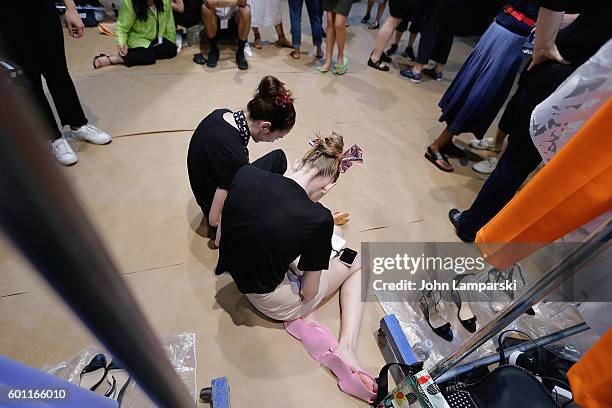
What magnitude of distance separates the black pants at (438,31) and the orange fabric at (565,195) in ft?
8.45

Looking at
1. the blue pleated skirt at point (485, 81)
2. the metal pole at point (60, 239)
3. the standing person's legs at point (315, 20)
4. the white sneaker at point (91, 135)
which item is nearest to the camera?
the metal pole at point (60, 239)

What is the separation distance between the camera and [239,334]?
4.67 feet

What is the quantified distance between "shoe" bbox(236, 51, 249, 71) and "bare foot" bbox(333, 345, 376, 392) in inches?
98.0

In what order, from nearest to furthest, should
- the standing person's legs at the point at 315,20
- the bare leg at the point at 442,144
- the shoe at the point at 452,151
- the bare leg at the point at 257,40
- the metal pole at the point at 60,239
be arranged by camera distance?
1. the metal pole at the point at 60,239
2. the bare leg at the point at 442,144
3. the shoe at the point at 452,151
4. the standing person's legs at the point at 315,20
5. the bare leg at the point at 257,40

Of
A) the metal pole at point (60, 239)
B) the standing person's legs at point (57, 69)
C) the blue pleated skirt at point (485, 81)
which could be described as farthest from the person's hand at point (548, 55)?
the standing person's legs at point (57, 69)

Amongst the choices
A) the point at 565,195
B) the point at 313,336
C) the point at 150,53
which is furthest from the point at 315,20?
the point at 565,195

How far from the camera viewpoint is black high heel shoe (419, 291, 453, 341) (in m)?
1.47

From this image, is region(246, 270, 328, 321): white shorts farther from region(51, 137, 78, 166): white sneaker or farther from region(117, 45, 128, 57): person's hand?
region(117, 45, 128, 57): person's hand

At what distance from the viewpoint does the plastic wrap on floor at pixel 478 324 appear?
1.39 m

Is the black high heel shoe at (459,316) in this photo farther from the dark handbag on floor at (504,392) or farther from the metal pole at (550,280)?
the metal pole at (550,280)

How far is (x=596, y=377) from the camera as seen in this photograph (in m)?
0.66

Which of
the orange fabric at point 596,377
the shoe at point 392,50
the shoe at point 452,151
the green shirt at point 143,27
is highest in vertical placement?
the orange fabric at point 596,377

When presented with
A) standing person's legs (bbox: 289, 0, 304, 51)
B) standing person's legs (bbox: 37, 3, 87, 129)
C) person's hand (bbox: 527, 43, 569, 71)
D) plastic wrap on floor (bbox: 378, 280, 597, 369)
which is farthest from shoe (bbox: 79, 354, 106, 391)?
standing person's legs (bbox: 289, 0, 304, 51)

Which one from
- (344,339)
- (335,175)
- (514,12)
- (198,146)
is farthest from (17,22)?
(514,12)
